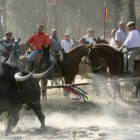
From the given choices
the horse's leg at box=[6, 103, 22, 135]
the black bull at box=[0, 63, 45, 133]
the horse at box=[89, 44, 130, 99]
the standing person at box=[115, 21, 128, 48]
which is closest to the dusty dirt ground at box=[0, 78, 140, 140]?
the horse's leg at box=[6, 103, 22, 135]

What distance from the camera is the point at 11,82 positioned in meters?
8.34

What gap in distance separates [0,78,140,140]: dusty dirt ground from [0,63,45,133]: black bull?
56 centimetres

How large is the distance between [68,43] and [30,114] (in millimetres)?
7103

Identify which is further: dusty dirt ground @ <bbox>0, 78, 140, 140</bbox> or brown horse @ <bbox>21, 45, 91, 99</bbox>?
brown horse @ <bbox>21, 45, 91, 99</bbox>

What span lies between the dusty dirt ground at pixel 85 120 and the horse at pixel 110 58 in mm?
981

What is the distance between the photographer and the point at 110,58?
12844mm

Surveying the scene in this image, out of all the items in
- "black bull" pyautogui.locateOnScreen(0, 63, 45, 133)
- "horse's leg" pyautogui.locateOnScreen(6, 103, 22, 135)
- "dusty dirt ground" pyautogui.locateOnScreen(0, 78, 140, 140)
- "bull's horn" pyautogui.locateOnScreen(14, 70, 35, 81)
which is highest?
"bull's horn" pyautogui.locateOnScreen(14, 70, 35, 81)

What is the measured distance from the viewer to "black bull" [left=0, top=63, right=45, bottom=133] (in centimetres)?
827

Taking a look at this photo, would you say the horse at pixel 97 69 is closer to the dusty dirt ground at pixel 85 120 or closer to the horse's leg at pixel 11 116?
the dusty dirt ground at pixel 85 120

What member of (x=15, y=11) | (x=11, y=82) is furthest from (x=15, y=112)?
(x=15, y=11)

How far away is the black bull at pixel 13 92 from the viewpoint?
8266 millimetres

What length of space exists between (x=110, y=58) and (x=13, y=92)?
5.35 meters

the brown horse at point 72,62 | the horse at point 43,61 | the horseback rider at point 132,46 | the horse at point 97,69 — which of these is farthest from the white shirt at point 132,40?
the horse at point 43,61

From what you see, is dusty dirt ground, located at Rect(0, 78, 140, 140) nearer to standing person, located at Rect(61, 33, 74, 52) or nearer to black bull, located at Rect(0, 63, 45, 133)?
Result: black bull, located at Rect(0, 63, 45, 133)
